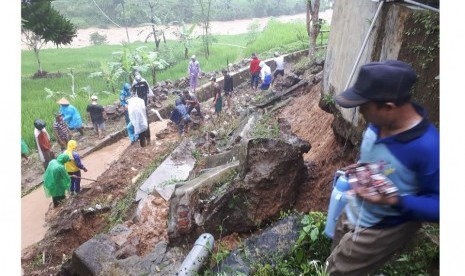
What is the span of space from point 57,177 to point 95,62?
31.4 feet

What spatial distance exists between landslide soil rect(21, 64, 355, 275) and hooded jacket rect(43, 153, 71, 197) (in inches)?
14.5

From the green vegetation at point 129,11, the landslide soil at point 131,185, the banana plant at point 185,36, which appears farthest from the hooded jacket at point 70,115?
the green vegetation at point 129,11

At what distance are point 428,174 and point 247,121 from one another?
6.30 metres

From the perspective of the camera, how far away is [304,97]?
7.59 meters

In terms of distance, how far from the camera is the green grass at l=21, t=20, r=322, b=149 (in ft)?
29.6

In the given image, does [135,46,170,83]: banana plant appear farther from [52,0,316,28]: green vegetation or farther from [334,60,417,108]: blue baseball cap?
[334,60,417,108]: blue baseball cap

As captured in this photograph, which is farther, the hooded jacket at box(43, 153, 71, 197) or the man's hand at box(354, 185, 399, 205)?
the hooded jacket at box(43, 153, 71, 197)

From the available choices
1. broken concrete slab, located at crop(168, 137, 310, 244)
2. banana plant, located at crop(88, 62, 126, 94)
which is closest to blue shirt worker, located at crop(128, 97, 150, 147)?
broken concrete slab, located at crop(168, 137, 310, 244)

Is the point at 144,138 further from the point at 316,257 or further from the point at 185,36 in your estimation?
the point at 185,36

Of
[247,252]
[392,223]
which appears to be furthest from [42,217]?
[392,223]

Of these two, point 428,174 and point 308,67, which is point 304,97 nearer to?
point 308,67

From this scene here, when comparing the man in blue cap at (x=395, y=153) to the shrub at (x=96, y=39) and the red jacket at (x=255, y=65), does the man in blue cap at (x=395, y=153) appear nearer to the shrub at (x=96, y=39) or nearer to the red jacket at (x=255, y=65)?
the red jacket at (x=255, y=65)

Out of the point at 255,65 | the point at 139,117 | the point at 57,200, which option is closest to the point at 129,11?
the point at 255,65

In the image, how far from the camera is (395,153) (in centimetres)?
150
